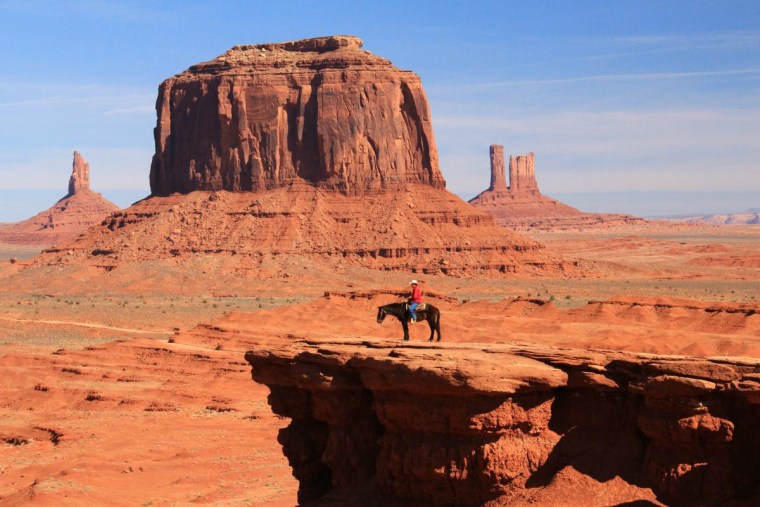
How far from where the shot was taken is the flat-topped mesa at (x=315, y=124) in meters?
95.8

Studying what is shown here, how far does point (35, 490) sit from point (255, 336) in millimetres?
23266

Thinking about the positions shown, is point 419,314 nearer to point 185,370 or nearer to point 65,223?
Answer: point 185,370

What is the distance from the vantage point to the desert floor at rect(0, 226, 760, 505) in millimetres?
24969

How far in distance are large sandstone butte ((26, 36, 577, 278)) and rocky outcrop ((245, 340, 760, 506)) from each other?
73.5 m

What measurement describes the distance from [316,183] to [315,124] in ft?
15.3

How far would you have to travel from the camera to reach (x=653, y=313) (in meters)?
46.0

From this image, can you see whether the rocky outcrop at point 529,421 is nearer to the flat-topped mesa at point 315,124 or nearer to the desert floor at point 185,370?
the desert floor at point 185,370

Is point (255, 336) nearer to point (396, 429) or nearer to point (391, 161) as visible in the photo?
point (396, 429)

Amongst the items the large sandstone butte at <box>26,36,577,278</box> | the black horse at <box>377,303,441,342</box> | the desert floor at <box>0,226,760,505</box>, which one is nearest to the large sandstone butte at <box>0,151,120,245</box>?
the large sandstone butte at <box>26,36,577,278</box>

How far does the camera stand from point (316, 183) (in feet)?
319

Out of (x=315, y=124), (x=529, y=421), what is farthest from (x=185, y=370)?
(x=315, y=124)

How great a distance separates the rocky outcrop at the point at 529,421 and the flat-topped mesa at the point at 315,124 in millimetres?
78469

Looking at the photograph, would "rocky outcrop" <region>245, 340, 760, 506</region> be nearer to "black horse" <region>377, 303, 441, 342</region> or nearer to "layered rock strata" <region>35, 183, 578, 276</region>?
"black horse" <region>377, 303, 441, 342</region>

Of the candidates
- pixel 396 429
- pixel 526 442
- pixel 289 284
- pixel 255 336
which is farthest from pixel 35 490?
pixel 289 284
